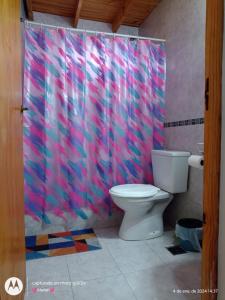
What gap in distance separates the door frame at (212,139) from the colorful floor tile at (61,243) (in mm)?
1317

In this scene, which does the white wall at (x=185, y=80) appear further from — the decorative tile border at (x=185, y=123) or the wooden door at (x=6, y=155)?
the wooden door at (x=6, y=155)

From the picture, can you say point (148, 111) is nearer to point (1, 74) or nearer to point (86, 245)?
point (86, 245)

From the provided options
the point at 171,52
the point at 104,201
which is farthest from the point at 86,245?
the point at 171,52

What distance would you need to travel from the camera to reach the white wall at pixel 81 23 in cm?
239

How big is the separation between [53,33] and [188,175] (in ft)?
5.57

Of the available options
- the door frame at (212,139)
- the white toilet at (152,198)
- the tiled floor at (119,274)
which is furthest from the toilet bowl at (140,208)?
the door frame at (212,139)

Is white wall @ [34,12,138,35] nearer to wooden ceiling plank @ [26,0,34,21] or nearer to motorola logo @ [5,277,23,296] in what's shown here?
wooden ceiling plank @ [26,0,34,21]

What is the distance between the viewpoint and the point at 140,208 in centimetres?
184

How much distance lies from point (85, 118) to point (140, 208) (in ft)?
3.06

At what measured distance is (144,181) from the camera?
2.24 meters

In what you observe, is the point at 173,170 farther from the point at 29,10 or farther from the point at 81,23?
the point at 29,10

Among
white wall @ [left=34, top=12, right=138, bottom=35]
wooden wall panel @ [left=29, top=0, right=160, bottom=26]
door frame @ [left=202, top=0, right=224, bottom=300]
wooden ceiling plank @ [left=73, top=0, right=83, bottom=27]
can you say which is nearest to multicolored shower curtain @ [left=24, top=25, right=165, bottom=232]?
wooden ceiling plank @ [left=73, top=0, right=83, bottom=27]

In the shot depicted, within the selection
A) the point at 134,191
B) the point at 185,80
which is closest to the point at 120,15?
the point at 185,80

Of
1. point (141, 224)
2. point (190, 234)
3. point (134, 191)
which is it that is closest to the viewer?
point (190, 234)
